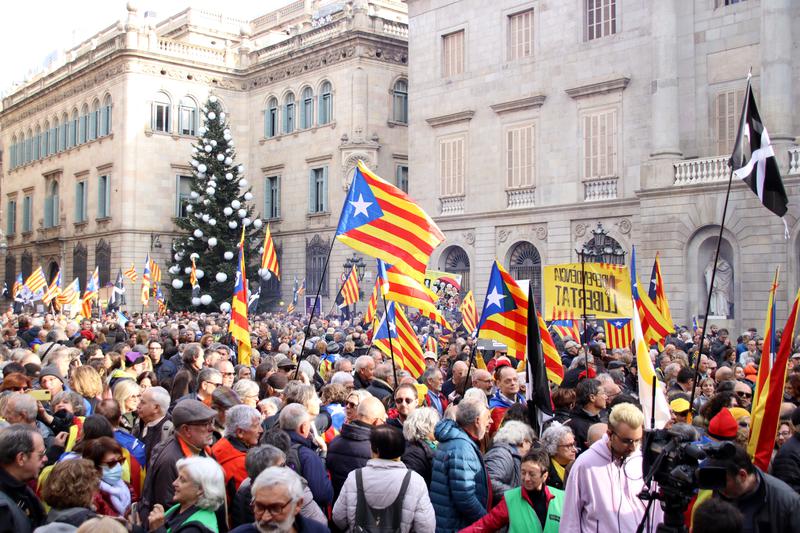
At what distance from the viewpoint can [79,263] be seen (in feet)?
159

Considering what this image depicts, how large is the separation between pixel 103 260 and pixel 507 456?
4212 cm

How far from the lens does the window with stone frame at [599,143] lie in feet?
92.0

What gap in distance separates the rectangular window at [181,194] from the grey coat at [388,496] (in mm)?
40333

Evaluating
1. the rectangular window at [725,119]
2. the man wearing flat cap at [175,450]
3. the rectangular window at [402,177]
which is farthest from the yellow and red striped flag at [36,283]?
the man wearing flat cap at [175,450]

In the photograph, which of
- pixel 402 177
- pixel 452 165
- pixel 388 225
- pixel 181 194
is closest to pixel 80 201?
pixel 181 194

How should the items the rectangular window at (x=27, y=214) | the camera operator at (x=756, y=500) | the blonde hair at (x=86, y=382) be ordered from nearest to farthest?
the camera operator at (x=756, y=500) → the blonde hair at (x=86, y=382) → the rectangular window at (x=27, y=214)

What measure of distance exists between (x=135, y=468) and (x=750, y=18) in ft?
75.5

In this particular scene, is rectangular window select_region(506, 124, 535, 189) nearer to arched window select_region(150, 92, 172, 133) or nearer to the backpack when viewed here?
arched window select_region(150, 92, 172, 133)

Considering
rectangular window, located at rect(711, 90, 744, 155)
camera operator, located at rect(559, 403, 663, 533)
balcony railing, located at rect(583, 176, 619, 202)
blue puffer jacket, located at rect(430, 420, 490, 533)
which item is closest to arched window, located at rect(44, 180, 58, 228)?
balcony railing, located at rect(583, 176, 619, 202)

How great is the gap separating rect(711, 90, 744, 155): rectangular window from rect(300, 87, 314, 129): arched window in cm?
1977

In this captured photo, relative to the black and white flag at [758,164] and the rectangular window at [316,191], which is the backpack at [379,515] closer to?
the black and white flag at [758,164]

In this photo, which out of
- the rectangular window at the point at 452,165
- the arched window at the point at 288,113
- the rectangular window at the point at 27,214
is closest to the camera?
the rectangular window at the point at 452,165

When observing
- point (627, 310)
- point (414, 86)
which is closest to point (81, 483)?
point (627, 310)

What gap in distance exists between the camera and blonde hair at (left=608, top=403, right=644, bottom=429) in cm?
560
